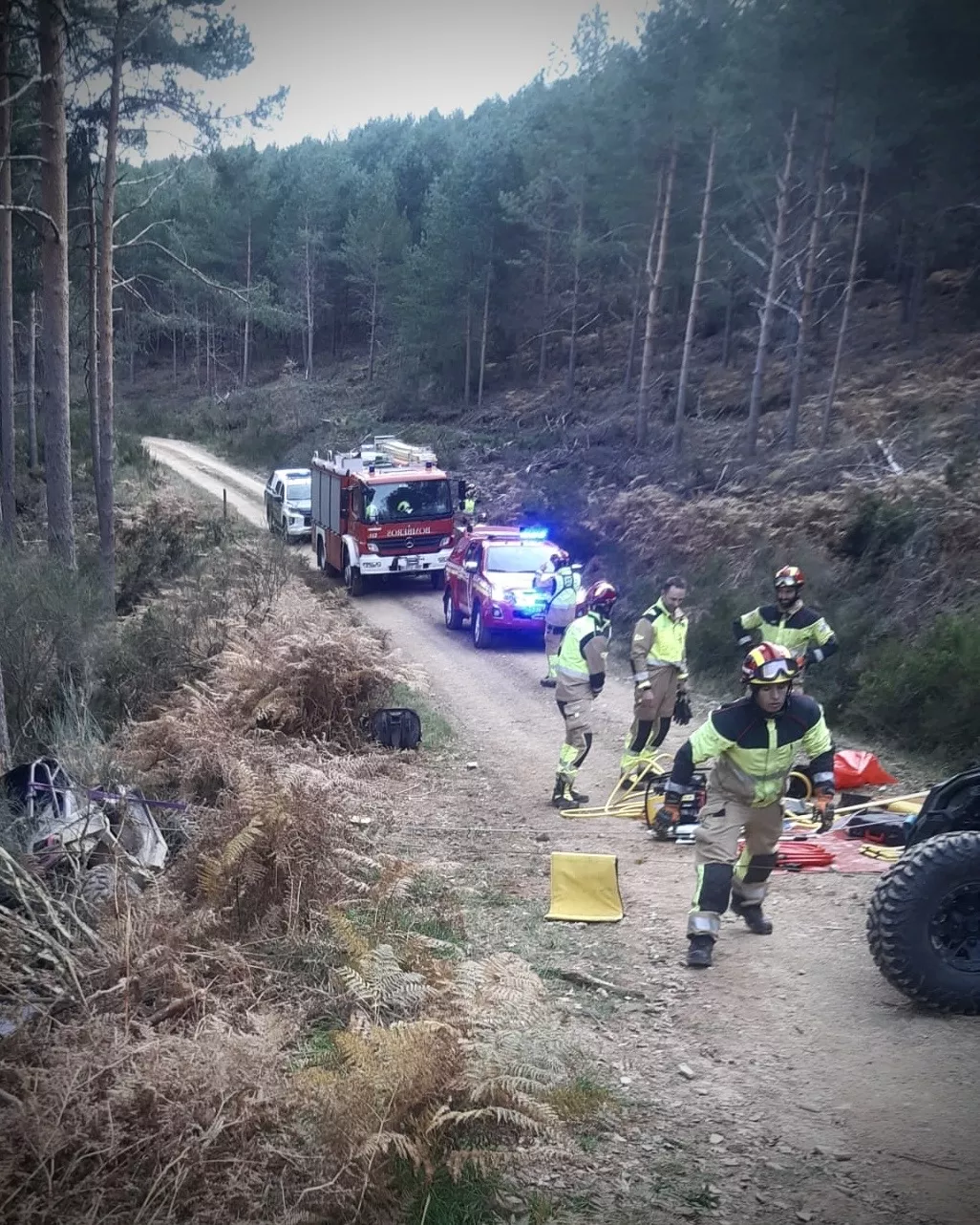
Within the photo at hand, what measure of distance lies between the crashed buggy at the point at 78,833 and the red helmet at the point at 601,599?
4.46 m

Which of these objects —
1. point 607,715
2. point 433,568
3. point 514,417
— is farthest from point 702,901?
point 514,417

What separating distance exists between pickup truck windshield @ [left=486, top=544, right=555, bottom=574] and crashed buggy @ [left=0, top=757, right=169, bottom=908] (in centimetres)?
1024

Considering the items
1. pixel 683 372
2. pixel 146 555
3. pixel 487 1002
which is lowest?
pixel 146 555

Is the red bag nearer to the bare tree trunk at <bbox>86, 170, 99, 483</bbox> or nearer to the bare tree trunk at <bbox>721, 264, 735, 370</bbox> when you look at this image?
the bare tree trunk at <bbox>86, 170, 99, 483</bbox>

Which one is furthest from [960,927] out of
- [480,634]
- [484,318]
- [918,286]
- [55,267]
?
[484,318]

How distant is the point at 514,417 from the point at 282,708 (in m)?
31.0

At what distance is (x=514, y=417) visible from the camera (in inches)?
1602

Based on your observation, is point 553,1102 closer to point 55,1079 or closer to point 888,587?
point 55,1079

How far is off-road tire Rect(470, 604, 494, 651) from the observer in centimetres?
1764

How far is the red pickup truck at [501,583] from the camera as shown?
1722 cm

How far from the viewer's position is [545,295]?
42906 millimetres

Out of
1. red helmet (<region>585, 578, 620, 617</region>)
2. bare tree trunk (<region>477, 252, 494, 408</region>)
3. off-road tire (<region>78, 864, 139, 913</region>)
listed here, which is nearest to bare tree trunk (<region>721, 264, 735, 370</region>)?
bare tree trunk (<region>477, 252, 494, 408</region>)

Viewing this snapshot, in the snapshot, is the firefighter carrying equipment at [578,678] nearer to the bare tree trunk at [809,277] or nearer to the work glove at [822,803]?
the work glove at [822,803]

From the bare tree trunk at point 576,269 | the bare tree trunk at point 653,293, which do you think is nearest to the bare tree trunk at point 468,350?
the bare tree trunk at point 576,269
